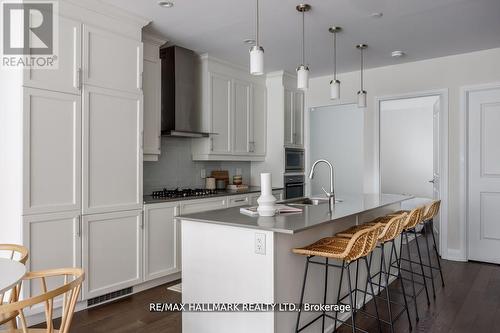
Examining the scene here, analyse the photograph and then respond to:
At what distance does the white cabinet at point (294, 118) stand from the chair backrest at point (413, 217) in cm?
259

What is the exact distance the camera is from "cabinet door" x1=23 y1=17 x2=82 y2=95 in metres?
2.79

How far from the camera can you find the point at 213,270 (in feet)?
8.07

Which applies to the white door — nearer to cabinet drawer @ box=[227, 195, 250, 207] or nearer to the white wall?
the white wall

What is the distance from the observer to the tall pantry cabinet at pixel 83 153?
2725 mm

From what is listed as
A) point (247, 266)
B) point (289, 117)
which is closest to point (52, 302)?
point (247, 266)

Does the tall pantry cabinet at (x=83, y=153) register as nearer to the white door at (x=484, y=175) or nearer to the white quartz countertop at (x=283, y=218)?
the white quartz countertop at (x=283, y=218)

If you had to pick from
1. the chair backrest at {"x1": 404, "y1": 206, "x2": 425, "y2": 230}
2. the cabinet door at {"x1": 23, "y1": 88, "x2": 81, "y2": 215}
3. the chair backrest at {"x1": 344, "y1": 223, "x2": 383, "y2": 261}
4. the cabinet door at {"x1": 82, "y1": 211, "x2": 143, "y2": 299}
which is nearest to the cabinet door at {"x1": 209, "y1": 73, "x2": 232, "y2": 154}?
the cabinet door at {"x1": 82, "y1": 211, "x2": 143, "y2": 299}

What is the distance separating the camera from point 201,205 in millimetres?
4105

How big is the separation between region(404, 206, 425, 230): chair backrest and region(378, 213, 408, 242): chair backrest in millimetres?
195

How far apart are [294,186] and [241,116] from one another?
4.48ft

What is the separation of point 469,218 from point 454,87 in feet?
5.43

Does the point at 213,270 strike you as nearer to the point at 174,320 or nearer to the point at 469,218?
the point at 174,320

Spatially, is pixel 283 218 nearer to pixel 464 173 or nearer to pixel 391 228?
pixel 391 228

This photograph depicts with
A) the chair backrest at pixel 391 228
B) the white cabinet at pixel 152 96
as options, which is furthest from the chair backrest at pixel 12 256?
the chair backrest at pixel 391 228
